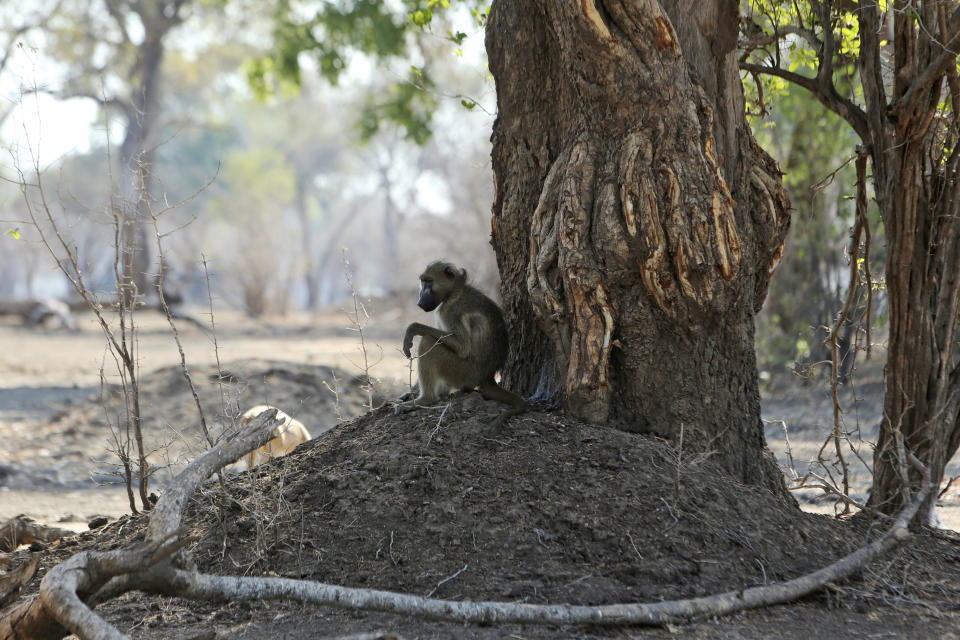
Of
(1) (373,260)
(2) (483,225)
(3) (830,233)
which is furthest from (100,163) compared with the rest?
(3) (830,233)

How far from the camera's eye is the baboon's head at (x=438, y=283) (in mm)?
5297

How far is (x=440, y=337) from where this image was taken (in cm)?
502

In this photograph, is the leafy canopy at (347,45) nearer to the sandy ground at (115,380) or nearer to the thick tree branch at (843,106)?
the sandy ground at (115,380)

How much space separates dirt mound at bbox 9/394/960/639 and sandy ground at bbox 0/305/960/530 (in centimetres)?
65

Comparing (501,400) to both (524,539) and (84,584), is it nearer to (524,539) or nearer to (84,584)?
(524,539)

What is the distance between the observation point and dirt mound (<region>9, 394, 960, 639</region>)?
10.6 feet

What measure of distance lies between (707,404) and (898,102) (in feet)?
5.95

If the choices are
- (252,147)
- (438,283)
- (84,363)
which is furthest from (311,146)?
(438,283)

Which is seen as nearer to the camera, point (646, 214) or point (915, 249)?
point (646, 214)

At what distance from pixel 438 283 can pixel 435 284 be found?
0.02 metres

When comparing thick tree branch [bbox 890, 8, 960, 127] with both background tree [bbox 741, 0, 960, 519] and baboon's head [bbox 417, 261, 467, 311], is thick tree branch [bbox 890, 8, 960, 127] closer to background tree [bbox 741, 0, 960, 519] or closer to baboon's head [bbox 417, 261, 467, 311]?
background tree [bbox 741, 0, 960, 519]

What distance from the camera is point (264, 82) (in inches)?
504

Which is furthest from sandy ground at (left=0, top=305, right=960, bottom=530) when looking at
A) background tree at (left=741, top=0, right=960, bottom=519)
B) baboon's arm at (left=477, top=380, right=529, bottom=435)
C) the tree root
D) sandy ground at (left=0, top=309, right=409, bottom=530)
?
the tree root

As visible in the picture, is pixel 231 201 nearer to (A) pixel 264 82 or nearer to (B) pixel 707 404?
(A) pixel 264 82
